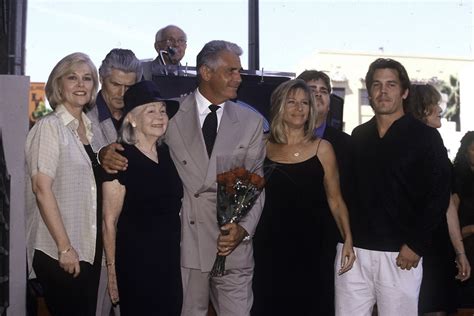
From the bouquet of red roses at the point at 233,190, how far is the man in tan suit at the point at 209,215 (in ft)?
0.21

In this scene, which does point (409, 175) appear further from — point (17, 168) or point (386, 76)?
Answer: point (17, 168)

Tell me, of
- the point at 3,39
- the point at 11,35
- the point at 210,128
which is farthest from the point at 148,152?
the point at 11,35

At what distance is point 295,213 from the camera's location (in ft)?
14.1

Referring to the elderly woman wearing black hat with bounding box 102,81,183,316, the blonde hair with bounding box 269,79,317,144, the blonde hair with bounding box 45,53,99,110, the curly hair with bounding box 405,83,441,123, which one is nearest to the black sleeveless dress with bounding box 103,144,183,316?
the elderly woman wearing black hat with bounding box 102,81,183,316

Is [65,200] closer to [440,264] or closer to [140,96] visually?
[140,96]

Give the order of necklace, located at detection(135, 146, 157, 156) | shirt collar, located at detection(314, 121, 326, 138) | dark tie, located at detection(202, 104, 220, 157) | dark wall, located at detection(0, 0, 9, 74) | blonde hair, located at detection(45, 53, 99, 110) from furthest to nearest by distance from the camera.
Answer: dark wall, located at detection(0, 0, 9, 74)
shirt collar, located at detection(314, 121, 326, 138)
dark tie, located at detection(202, 104, 220, 157)
necklace, located at detection(135, 146, 157, 156)
blonde hair, located at detection(45, 53, 99, 110)

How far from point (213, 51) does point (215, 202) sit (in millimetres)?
910

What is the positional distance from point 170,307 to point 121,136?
3.01 ft

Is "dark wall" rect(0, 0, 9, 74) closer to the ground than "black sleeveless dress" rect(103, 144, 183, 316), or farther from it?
farther from it

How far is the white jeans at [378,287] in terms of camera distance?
406 centimetres

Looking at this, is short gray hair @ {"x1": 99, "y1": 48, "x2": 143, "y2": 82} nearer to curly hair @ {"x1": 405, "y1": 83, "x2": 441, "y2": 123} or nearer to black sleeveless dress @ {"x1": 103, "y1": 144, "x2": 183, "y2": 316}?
black sleeveless dress @ {"x1": 103, "y1": 144, "x2": 183, "y2": 316}

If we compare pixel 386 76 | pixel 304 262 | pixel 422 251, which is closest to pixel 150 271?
pixel 304 262

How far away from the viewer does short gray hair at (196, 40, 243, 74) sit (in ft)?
14.1

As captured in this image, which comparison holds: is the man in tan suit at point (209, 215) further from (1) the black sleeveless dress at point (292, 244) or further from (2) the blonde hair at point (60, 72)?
(2) the blonde hair at point (60, 72)
